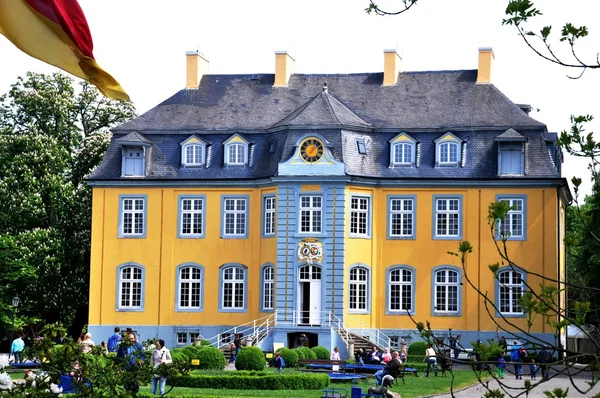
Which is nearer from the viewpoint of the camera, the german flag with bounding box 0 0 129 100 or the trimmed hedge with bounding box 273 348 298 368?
the german flag with bounding box 0 0 129 100

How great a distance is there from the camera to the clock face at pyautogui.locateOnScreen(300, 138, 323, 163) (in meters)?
42.9

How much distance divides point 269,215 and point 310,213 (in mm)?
1824

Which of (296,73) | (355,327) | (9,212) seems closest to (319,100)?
(296,73)

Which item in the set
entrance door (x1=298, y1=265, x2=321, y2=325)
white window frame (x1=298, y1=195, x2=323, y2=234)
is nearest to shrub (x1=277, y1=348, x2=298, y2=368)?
entrance door (x1=298, y1=265, x2=321, y2=325)

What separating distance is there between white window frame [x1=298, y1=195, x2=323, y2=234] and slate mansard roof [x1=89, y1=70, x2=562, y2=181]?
5.10 ft

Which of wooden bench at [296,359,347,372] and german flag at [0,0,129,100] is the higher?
german flag at [0,0,129,100]

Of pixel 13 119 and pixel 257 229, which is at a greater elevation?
pixel 13 119

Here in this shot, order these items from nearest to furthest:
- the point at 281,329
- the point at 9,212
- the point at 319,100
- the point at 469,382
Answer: the point at 469,382 → the point at 281,329 → the point at 319,100 → the point at 9,212

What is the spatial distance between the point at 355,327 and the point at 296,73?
11.0 metres

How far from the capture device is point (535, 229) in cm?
4241

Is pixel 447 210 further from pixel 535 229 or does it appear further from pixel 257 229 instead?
pixel 257 229

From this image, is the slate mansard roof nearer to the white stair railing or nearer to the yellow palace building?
the yellow palace building

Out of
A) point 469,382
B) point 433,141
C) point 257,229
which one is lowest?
point 469,382

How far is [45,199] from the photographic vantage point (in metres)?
48.8
